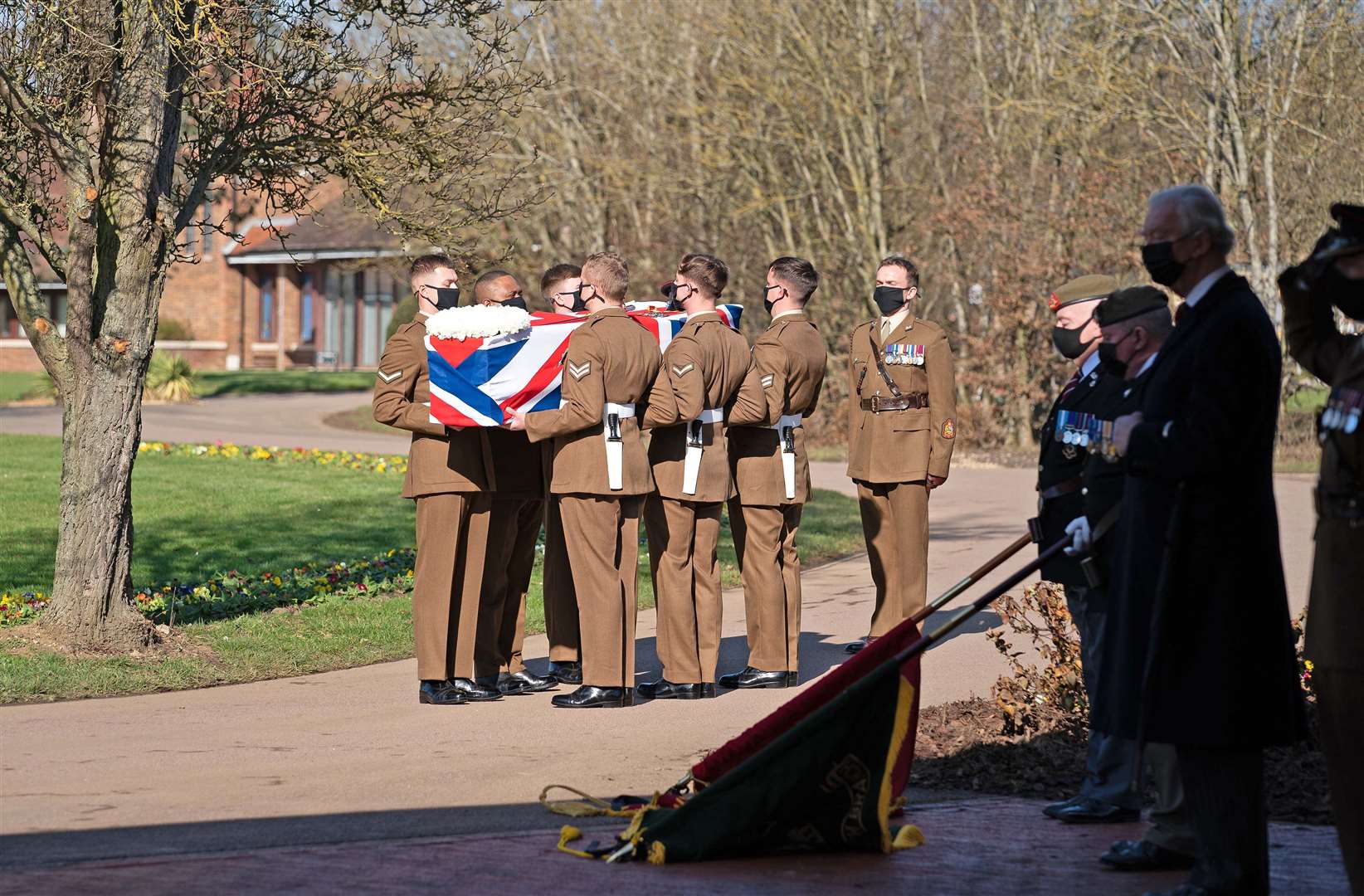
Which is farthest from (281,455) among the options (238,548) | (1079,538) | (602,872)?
(1079,538)

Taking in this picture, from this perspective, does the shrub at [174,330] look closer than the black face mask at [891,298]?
No

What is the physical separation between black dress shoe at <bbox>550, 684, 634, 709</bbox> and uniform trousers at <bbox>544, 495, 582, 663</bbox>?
0.67 metres

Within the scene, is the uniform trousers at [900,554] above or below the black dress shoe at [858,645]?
above

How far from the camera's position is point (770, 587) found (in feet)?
29.3

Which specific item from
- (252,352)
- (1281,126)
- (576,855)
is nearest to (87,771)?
(576,855)

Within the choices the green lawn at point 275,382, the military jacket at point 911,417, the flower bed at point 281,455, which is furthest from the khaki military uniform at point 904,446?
the green lawn at point 275,382

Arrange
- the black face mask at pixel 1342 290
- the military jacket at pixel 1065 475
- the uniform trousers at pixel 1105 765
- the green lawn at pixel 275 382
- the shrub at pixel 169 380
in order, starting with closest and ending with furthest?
1. the black face mask at pixel 1342 290
2. the uniform trousers at pixel 1105 765
3. the military jacket at pixel 1065 475
4. the shrub at pixel 169 380
5. the green lawn at pixel 275 382

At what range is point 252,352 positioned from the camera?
54.2 meters

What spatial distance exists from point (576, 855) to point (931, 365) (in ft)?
16.8

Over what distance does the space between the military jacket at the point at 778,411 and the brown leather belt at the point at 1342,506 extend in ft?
15.1

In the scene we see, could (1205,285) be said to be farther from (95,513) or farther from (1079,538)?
(95,513)

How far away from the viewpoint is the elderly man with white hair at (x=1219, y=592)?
466 cm

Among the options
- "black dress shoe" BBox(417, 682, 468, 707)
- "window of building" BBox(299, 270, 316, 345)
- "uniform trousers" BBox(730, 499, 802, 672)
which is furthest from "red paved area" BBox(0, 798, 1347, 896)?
"window of building" BBox(299, 270, 316, 345)

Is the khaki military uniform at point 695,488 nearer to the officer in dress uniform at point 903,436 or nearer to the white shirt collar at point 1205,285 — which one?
the officer in dress uniform at point 903,436
